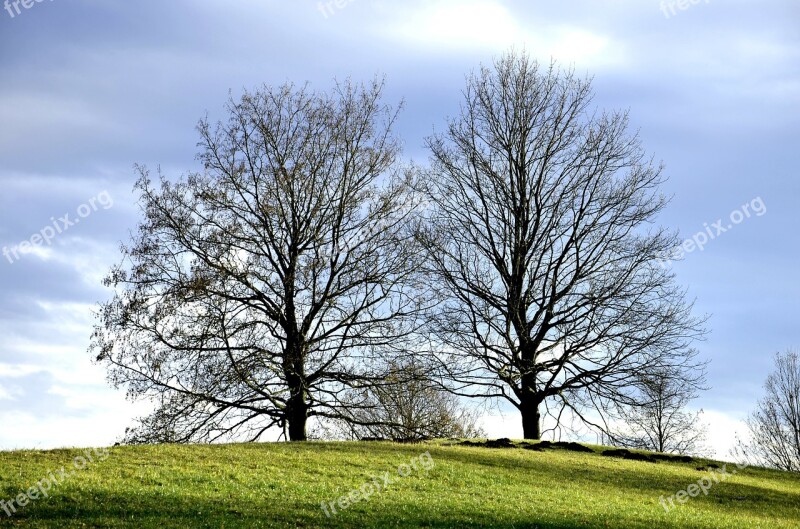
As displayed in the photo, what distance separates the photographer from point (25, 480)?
17125 millimetres

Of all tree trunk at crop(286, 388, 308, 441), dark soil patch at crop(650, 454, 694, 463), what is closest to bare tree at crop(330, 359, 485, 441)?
tree trunk at crop(286, 388, 308, 441)

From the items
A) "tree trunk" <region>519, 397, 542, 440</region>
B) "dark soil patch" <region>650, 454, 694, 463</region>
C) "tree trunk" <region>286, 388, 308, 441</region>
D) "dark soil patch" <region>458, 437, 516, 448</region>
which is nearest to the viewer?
"dark soil patch" <region>458, 437, 516, 448</region>

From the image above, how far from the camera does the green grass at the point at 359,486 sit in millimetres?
15742

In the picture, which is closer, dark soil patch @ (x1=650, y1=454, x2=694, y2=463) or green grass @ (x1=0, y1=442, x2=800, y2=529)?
green grass @ (x1=0, y1=442, x2=800, y2=529)

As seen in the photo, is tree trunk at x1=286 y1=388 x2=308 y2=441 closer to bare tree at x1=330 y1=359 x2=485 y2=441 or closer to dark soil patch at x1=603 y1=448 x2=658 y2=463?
bare tree at x1=330 y1=359 x2=485 y2=441

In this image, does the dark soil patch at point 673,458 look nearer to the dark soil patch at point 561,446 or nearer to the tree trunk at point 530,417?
the dark soil patch at point 561,446

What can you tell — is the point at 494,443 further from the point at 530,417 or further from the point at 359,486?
the point at 359,486

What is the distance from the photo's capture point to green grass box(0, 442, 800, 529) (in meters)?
15.7

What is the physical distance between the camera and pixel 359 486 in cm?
1919

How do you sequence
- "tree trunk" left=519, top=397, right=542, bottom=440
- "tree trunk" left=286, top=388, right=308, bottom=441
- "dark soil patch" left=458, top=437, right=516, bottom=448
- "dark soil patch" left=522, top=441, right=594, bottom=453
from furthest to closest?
"tree trunk" left=519, top=397, right=542, bottom=440
"dark soil patch" left=522, top=441, right=594, bottom=453
"tree trunk" left=286, top=388, right=308, bottom=441
"dark soil patch" left=458, top=437, right=516, bottom=448

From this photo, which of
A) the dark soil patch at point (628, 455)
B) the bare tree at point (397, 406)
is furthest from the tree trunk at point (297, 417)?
the dark soil patch at point (628, 455)

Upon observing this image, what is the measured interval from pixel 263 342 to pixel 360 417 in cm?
661

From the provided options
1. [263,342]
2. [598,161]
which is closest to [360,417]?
[263,342]

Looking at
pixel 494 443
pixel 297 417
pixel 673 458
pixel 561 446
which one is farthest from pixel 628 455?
pixel 297 417
